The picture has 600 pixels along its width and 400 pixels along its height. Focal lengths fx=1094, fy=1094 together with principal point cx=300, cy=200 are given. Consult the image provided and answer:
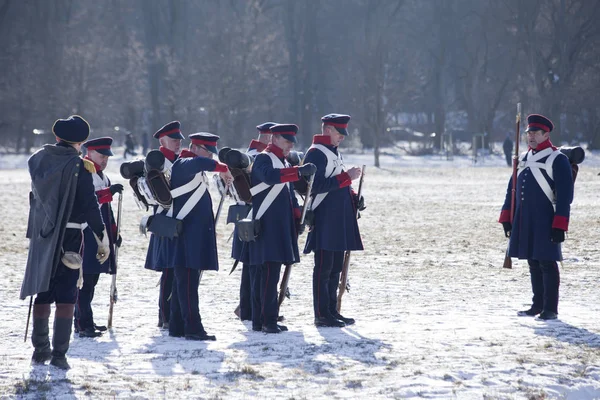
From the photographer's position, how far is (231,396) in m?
6.53

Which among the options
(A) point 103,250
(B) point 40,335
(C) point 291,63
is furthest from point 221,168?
(C) point 291,63

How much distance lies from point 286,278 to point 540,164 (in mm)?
2361

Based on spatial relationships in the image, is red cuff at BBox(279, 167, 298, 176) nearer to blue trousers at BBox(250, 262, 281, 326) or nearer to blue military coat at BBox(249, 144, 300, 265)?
blue military coat at BBox(249, 144, 300, 265)

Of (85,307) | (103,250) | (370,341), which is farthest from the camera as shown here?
(85,307)

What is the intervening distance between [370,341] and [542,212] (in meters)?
2.05

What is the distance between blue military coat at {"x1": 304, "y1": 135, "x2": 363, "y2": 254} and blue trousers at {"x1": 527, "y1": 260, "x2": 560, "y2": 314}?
1570 mm

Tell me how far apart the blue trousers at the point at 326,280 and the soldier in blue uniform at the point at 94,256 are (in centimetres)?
166

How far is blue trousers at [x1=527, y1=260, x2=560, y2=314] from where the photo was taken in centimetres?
906

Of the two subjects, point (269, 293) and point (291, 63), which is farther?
point (291, 63)

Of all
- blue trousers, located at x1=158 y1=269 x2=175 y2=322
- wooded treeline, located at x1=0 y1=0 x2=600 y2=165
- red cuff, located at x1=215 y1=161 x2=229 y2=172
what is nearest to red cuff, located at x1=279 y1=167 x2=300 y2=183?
red cuff, located at x1=215 y1=161 x2=229 y2=172

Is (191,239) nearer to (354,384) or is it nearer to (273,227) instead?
(273,227)

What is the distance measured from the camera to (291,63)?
59156 millimetres

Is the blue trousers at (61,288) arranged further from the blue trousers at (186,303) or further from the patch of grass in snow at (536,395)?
the patch of grass in snow at (536,395)

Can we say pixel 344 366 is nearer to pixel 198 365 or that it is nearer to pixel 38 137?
pixel 198 365
